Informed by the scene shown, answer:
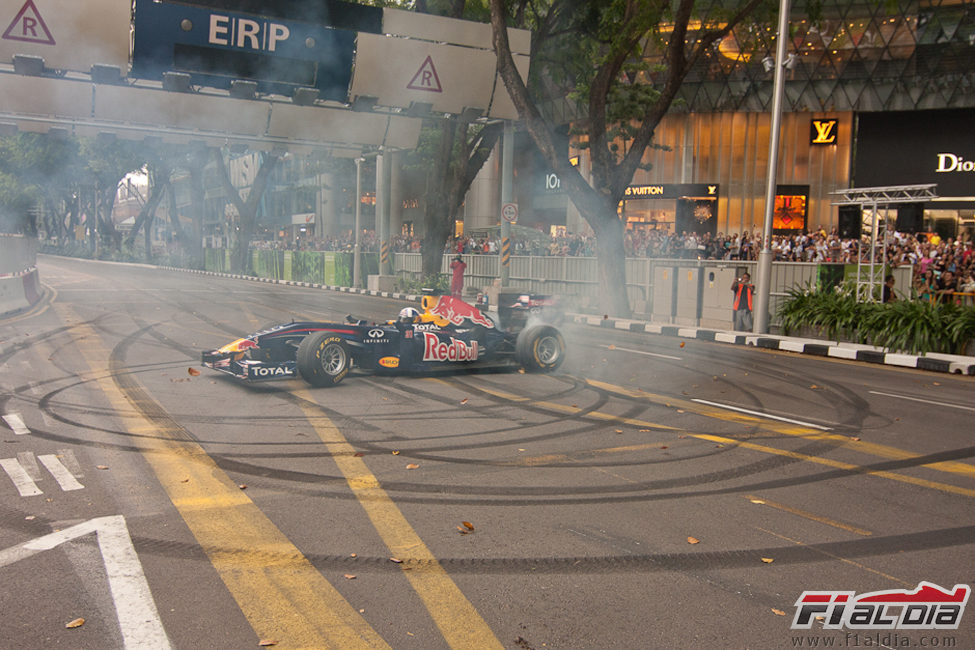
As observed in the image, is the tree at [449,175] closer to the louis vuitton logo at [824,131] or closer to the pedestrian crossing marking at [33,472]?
the louis vuitton logo at [824,131]

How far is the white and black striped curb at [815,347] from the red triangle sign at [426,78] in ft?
21.7

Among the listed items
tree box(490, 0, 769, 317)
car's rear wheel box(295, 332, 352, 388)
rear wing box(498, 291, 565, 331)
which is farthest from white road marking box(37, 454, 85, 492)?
tree box(490, 0, 769, 317)

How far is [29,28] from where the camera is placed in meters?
12.6

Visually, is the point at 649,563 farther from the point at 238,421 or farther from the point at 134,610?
the point at 238,421

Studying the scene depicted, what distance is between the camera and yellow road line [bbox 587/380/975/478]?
255 inches

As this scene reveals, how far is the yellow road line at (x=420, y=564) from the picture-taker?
3508 millimetres

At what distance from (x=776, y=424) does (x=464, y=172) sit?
755 inches

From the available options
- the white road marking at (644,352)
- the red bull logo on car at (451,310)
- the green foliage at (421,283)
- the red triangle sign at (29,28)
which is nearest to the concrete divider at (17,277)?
the red triangle sign at (29,28)

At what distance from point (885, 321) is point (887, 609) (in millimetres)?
11553

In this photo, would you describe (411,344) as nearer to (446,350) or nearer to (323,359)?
(446,350)

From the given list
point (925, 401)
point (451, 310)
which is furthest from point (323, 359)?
point (925, 401)

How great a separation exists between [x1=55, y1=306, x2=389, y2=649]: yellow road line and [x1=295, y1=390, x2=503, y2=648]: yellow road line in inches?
13.6

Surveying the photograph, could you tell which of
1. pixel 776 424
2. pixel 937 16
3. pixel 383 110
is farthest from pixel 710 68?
pixel 776 424

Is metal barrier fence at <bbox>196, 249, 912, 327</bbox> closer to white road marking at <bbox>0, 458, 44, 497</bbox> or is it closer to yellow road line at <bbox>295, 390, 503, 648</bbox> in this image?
yellow road line at <bbox>295, 390, 503, 648</bbox>
